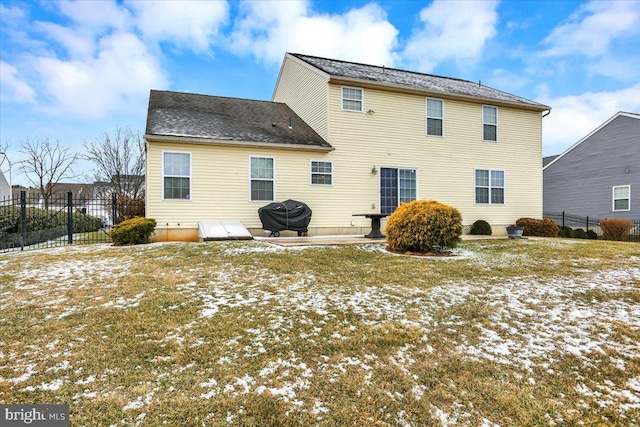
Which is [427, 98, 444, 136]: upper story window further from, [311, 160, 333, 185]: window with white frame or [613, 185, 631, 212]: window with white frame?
[613, 185, 631, 212]: window with white frame

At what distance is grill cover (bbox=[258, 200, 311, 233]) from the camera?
37.7ft

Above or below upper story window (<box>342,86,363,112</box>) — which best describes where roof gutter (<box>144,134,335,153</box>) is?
below

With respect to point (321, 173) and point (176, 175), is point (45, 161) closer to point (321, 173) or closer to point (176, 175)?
point (176, 175)

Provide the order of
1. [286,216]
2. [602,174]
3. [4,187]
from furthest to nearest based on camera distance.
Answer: [4,187] → [602,174] → [286,216]

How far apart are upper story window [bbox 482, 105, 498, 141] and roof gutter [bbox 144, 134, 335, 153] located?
7.23 m

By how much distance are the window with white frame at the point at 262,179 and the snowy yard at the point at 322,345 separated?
578 cm

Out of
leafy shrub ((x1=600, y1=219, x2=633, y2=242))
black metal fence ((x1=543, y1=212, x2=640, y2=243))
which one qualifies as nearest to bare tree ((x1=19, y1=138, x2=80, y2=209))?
black metal fence ((x1=543, y1=212, x2=640, y2=243))

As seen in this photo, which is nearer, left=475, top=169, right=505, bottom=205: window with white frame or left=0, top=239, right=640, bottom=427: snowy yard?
left=0, top=239, right=640, bottom=427: snowy yard

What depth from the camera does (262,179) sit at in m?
12.1

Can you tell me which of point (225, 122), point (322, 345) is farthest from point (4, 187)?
point (322, 345)

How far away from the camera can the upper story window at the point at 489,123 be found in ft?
49.6

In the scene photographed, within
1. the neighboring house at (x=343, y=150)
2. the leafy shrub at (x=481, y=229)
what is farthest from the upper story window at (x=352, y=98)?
the leafy shrub at (x=481, y=229)

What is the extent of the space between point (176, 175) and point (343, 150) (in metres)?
5.96

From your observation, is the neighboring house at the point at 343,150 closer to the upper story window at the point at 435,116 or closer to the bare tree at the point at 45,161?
the upper story window at the point at 435,116
